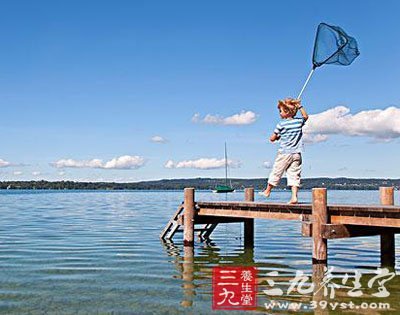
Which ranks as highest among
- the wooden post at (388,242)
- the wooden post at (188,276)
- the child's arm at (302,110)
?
the child's arm at (302,110)

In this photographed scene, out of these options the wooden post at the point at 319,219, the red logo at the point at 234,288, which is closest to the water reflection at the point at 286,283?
the red logo at the point at 234,288

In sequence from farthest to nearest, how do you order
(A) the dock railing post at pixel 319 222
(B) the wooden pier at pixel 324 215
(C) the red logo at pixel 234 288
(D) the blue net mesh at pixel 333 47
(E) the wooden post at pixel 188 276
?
(D) the blue net mesh at pixel 333 47, (A) the dock railing post at pixel 319 222, (B) the wooden pier at pixel 324 215, (E) the wooden post at pixel 188 276, (C) the red logo at pixel 234 288

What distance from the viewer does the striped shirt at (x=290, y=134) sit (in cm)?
1228

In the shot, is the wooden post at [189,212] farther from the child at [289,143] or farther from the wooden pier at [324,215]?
the child at [289,143]

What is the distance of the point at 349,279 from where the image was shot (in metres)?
12.0

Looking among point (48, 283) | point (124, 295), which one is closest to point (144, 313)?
point (124, 295)

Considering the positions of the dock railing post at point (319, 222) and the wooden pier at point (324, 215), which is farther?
the dock railing post at point (319, 222)

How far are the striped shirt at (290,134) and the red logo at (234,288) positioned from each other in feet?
9.95

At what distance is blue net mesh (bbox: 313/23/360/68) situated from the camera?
12.9 m

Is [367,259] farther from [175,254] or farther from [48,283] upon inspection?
[48,283]

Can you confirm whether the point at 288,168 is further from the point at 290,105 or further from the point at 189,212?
the point at 189,212

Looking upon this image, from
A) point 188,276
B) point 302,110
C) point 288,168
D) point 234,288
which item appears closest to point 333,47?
point 302,110

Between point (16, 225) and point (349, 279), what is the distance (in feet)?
60.9

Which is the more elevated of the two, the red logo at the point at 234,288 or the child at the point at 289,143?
the child at the point at 289,143
